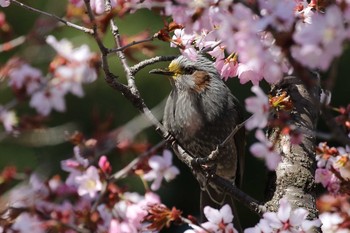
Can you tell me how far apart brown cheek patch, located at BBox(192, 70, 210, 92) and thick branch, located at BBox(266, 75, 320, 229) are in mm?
931

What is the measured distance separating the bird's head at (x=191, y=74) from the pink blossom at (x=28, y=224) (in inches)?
64.9

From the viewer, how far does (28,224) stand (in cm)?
162

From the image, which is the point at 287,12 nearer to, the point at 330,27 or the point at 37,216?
the point at 330,27

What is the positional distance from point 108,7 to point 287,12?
835 mm

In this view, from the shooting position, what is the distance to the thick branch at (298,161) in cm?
225

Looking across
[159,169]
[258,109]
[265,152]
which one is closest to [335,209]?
[265,152]

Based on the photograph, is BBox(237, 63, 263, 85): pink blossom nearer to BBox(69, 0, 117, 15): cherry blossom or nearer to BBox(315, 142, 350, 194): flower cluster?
BBox(315, 142, 350, 194): flower cluster

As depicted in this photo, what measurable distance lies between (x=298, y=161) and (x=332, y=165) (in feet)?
1.12

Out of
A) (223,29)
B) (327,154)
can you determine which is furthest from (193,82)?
(223,29)

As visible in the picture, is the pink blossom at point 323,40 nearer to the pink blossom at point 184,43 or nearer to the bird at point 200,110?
the pink blossom at point 184,43

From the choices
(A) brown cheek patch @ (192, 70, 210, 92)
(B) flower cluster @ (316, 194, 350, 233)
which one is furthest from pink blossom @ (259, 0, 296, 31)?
(A) brown cheek patch @ (192, 70, 210, 92)

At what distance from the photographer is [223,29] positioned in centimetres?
138

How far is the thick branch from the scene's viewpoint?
2.25 metres

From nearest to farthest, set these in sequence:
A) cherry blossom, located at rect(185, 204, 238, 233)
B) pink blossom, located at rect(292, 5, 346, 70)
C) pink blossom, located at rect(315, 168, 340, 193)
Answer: pink blossom, located at rect(292, 5, 346, 70), cherry blossom, located at rect(185, 204, 238, 233), pink blossom, located at rect(315, 168, 340, 193)
